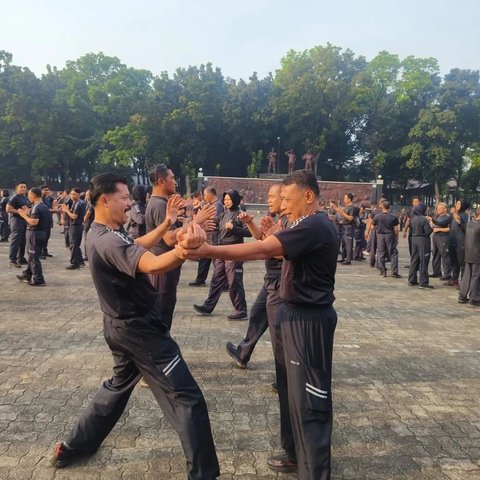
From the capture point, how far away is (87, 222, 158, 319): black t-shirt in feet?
9.00

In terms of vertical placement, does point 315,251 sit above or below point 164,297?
above

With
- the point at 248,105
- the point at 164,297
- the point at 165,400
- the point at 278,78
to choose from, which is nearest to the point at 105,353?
the point at 164,297

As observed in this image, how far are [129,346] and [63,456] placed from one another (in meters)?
1.00

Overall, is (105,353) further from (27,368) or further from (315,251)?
(315,251)

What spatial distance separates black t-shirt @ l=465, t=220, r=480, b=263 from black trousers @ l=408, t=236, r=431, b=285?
166 centimetres

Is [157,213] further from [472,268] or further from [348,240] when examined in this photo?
[348,240]

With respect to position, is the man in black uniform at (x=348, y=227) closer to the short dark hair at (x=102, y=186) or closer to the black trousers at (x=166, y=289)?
the black trousers at (x=166, y=289)

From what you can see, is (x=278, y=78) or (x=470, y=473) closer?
(x=470, y=473)

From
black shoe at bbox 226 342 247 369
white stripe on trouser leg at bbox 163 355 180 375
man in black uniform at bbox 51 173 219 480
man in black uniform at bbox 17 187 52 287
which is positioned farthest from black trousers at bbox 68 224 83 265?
white stripe on trouser leg at bbox 163 355 180 375

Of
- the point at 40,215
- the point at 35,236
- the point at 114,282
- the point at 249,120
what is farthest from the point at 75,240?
the point at 249,120

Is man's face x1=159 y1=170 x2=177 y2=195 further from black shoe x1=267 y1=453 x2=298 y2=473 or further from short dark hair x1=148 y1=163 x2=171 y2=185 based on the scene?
black shoe x1=267 y1=453 x2=298 y2=473

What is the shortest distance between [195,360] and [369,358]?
6.86ft

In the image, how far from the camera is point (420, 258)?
35.3ft

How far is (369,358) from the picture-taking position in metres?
5.61
